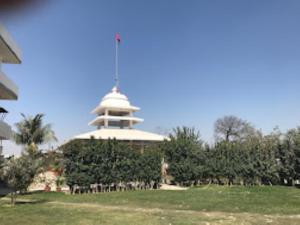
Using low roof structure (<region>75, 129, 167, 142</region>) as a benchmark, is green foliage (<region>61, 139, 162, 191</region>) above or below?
below

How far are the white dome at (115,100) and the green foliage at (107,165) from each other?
13.3 m

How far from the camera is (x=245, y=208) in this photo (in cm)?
1143

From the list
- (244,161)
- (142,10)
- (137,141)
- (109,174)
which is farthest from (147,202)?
(137,141)

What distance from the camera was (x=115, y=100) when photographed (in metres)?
34.3

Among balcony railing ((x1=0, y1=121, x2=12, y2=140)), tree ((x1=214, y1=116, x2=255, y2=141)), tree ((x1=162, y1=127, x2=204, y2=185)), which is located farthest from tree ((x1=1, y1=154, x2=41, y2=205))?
tree ((x1=214, y1=116, x2=255, y2=141))

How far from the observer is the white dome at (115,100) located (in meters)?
33.7

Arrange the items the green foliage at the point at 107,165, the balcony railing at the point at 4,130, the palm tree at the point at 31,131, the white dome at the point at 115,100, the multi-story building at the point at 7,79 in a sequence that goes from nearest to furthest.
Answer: the multi-story building at the point at 7,79 < the balcony railing at the point at 4,130 < the green foliage at the point at 107,165 < the palm tree at the point at 31,131 < the white dome at the point at 115,100

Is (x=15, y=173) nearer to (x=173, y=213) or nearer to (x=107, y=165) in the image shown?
(x=107, y=165)

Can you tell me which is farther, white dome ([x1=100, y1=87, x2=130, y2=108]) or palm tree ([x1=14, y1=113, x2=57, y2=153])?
white dome ([x1=100, y1=87, x2=130, y2=108])

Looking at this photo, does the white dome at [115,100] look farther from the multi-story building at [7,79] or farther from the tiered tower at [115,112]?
the multi-story building at [7,79]

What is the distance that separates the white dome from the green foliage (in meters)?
13.3

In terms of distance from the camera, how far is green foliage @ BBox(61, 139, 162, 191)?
18.5 meters

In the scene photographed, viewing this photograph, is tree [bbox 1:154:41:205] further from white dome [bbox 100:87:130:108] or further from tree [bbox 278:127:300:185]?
white dome [bbox 100:87:130:108]

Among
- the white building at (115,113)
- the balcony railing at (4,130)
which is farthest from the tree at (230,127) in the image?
the balcony railing at (4,130)
